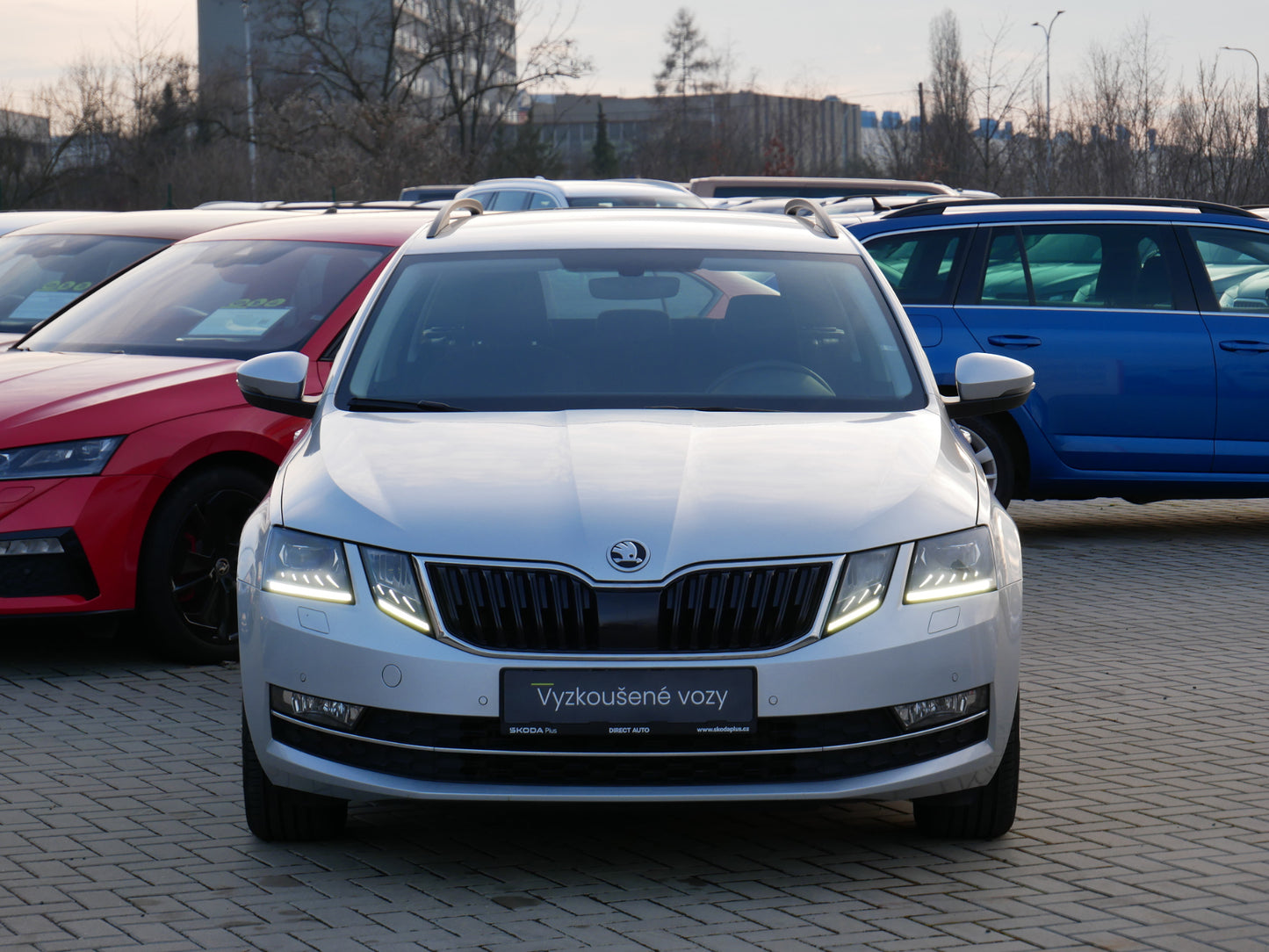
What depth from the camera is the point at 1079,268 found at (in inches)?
353

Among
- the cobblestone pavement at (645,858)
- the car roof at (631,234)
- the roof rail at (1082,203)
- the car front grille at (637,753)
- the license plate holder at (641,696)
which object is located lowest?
the cobblestone pavement at (645,858)

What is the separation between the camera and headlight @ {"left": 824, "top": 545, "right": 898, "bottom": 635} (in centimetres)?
376

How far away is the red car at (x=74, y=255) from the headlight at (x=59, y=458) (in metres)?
2.78

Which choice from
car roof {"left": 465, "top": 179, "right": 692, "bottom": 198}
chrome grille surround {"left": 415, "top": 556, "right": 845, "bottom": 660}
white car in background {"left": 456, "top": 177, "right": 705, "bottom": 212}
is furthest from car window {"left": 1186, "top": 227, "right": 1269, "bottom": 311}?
car roof {"left": 465, "top": 179, "right": 692, "bottom": 198}

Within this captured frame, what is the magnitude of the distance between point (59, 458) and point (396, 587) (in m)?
2.63

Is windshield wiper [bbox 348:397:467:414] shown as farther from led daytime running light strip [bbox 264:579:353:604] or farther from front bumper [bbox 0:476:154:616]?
front bumper [bbox 0:476:154:616]

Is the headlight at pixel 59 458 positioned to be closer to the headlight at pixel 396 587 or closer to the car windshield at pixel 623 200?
the headlight at pixel 396 587

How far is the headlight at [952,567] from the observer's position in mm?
3869

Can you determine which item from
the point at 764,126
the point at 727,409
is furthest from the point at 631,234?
the point at 764,126

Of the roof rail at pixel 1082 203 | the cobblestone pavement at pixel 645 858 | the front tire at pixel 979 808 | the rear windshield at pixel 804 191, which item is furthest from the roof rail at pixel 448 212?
the rear windshield at pixel 804 191

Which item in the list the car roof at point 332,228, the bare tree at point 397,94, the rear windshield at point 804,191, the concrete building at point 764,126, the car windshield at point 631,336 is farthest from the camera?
the concrete building at point 764,126

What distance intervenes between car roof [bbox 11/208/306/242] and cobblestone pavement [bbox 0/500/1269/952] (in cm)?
345

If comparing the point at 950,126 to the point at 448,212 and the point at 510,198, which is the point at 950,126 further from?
the point at 448,212

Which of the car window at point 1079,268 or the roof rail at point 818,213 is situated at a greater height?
the roof rail at point 818,213
